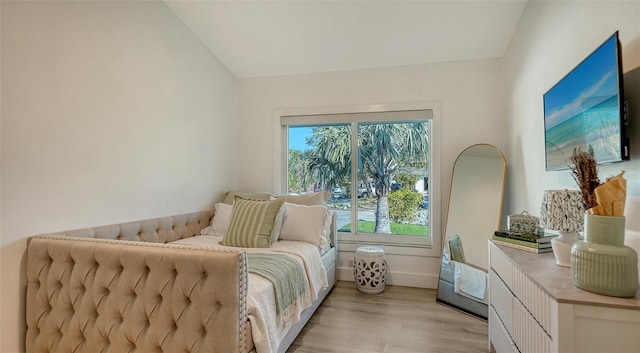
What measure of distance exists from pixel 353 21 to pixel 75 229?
2.66 metres

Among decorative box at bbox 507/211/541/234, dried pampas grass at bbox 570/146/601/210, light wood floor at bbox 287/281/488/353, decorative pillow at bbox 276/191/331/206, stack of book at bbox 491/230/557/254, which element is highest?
dried pampas grass at bbox 570/146/601/210

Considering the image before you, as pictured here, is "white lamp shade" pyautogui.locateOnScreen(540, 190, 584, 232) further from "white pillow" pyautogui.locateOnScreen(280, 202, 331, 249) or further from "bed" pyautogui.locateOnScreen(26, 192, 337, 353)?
"white pillow" pyautogui.locateOnScreen(280, 202, 331, 249)

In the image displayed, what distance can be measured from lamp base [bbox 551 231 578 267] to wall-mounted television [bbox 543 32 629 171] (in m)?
0.35

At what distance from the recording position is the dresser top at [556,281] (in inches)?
36.9

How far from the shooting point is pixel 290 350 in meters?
2.00

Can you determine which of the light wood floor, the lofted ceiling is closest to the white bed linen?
the light wood floor

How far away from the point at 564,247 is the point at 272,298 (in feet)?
4.74

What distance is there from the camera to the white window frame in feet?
10.4

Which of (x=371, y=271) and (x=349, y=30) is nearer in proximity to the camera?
(x=349, y=30)

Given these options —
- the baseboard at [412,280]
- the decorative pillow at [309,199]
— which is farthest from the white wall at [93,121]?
the baseboard at [412,280]

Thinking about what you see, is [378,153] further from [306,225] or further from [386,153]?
[306,225]

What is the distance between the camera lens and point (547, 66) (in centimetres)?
195

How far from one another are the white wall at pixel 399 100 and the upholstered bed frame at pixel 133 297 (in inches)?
86.3

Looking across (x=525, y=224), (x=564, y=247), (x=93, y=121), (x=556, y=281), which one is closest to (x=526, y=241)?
(x=525, y=224)
